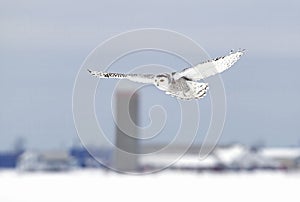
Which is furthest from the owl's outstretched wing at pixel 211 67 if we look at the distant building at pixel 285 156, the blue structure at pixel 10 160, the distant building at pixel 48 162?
the blue structure at pixel 10 160

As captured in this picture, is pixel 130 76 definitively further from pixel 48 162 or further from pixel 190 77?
pixel 48 162

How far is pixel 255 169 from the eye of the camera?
25.7 metres

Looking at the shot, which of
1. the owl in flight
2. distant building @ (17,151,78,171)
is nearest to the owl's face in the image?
the owl in flight

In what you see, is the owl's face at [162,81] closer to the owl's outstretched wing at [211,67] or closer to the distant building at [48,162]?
the owl's outstretched wing at [211,67]

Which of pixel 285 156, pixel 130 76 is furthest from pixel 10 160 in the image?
pixel 130 76

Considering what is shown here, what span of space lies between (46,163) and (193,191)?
38.0ft

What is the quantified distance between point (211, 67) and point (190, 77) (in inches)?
2.8

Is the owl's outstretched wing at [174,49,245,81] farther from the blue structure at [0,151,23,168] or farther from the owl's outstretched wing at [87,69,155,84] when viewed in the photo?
the blue structure at [0,151,23,168]

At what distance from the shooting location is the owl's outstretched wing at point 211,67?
1979 millimetres

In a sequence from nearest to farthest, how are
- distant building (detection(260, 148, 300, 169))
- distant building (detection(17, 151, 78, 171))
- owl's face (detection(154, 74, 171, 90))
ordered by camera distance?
owl's face (detection(154, 74, 171, 90))
distant building (detection(17, 151, 78, 171))
distant building (detection(260, 148, 300, 169))

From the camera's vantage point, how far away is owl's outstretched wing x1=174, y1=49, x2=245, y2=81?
1.98m

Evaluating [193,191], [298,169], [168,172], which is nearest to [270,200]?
[193,191]

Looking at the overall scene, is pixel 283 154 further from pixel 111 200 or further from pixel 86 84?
pixel 86 84

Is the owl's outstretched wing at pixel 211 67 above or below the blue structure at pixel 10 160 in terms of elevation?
below
